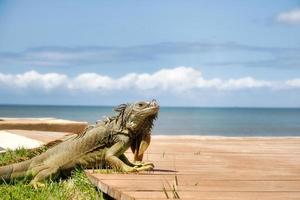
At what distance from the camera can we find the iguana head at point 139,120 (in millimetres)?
6777

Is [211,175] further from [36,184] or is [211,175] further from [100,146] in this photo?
[36,184]

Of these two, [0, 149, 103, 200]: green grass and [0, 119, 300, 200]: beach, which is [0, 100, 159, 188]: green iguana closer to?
[0, 149, 103, 200]: green grass

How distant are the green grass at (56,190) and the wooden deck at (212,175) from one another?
154mm

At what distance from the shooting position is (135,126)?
22.5 feet

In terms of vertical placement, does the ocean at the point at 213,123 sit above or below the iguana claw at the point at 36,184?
above

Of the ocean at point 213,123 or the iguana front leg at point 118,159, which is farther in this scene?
the ocean at point 213,123

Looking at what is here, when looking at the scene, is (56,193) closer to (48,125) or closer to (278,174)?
(278,174)

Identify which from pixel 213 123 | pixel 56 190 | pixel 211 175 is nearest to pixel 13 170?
pixel 56 190

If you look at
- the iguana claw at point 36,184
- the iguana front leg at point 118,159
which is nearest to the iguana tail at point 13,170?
the iguana claw at point 36,184

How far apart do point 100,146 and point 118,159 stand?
1.55 ft

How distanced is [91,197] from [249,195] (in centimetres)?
154

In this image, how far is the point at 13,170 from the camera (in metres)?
7.08

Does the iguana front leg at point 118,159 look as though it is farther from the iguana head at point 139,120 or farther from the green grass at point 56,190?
the green grass at point 56,190

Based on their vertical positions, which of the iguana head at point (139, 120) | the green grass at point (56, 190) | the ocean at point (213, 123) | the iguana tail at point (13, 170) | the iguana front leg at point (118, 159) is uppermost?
the ocean at point (213, 123)
